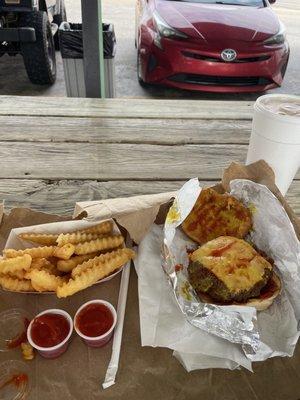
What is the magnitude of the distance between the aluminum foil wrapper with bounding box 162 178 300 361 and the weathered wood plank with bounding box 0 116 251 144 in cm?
92

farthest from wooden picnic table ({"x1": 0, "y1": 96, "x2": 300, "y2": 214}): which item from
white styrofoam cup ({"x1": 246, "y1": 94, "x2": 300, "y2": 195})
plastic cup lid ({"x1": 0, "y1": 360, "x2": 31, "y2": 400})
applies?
plastic cup lid ({"x1": 0, "y1": 360, "x2": 31, "y2": 400})

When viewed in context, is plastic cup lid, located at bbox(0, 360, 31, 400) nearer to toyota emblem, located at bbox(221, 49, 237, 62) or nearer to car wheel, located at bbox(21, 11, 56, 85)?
toyota emblem, located at bbox(221, 49, 237, 62)

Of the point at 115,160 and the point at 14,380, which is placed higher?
the point at 14,380

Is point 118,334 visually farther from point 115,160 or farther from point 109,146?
point 109,146

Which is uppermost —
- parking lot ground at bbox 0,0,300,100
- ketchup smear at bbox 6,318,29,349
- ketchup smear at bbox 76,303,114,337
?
ketchup smear at bbox 76,303,114,337

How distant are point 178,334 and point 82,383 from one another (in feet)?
0.92

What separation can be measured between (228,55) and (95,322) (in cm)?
369

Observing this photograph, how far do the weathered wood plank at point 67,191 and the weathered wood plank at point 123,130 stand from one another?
0.41m

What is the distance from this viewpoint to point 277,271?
3.75 feet

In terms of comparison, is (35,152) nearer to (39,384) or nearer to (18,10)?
(39,384)

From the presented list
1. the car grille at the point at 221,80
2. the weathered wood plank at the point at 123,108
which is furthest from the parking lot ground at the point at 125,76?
the weathered wood plank at the point at 123,108

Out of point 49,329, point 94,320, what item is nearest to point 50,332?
point 49,329

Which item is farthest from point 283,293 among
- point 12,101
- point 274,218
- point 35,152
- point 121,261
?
point 12,101

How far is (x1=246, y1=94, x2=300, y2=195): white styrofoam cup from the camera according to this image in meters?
1.31
